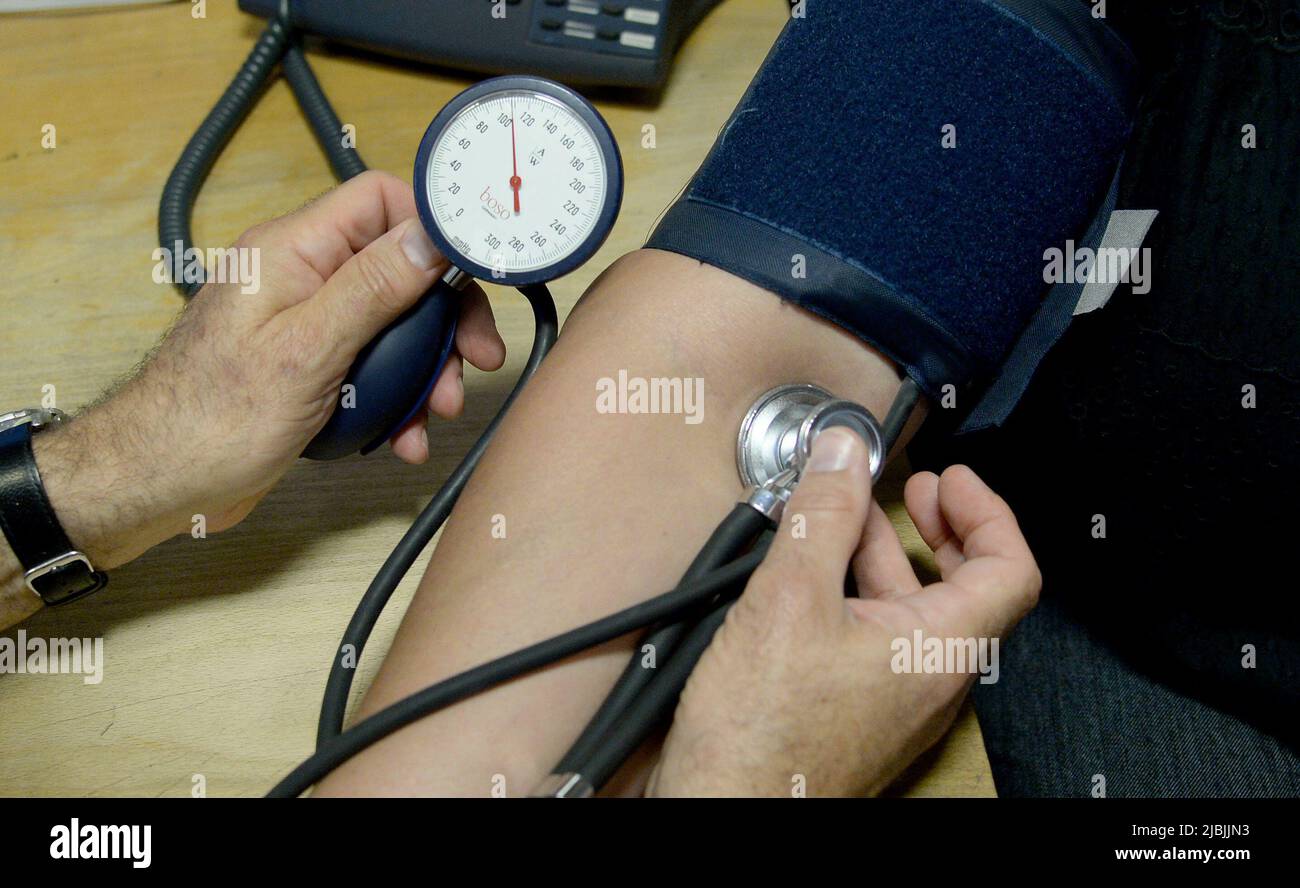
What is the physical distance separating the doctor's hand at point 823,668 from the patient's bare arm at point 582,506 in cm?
7

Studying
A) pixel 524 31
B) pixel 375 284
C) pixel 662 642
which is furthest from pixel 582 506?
pixel 524 31

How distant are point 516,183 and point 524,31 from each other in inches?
12.5

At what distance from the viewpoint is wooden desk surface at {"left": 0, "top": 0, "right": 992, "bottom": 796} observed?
0.65 metres

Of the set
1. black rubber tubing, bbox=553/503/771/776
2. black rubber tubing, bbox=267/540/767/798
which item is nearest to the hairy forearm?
black rubber tubing, bbox=267/540/767/798

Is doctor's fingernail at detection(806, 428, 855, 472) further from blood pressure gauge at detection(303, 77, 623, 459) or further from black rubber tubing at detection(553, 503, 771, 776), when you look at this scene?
blood pressure gauge at detection(303, 77, 623, 459)

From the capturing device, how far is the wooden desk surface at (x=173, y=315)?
649mm

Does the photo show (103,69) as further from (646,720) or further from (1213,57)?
(1213,57)

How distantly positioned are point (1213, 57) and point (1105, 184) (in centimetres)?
10

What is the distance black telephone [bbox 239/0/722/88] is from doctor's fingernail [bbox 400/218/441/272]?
1.04 feet

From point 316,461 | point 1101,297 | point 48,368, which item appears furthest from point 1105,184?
point 48,368

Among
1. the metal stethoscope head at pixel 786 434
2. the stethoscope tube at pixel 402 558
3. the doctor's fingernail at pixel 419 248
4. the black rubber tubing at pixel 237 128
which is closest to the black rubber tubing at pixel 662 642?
the metal stethoscope head at pixel 786 434

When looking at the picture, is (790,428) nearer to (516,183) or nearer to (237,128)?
(516,183)

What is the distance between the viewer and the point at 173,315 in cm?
82

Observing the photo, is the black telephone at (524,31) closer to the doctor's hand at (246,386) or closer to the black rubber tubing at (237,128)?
the black rubber tubing at (237,128)
